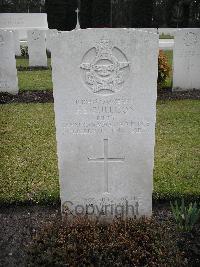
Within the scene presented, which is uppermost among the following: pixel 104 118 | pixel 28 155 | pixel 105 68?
pixel 105 68

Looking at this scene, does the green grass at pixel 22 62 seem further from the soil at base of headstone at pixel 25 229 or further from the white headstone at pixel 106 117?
the white headstone at pixel 106 117

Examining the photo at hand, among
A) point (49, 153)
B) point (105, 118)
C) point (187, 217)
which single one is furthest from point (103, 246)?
point (49, 153)

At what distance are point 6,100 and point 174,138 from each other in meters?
4.93

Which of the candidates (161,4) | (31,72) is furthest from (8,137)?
(161,4)

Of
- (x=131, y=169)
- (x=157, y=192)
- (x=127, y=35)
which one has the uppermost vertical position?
(x=127, y=35)

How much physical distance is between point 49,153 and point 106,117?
9.31 ft

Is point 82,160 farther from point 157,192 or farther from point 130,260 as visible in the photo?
point 157,192

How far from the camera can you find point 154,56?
3473 millimetres

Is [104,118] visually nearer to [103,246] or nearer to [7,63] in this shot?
[103,246]

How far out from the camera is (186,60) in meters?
10.3

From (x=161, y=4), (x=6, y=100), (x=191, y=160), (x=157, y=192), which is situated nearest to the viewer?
(x=157, y=192)

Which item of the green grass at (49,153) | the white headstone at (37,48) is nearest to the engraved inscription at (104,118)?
the green grass at (49,153)

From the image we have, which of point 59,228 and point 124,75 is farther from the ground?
point 124,75

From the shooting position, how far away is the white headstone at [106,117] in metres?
Answer: 3.44
